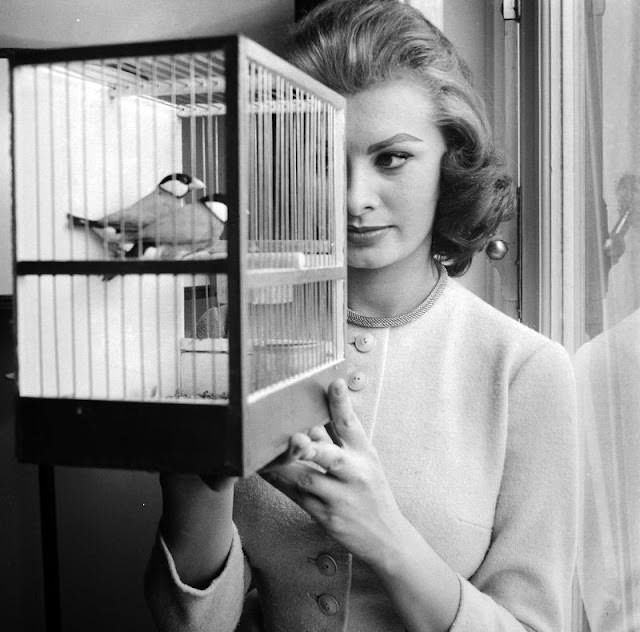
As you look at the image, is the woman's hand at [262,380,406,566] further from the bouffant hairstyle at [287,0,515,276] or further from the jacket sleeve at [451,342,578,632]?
the bouffant hairstyle at [287,0,515,276]

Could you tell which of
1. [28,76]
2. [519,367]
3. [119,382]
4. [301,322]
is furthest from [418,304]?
[28,76]

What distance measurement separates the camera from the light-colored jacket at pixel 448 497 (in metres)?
0.90

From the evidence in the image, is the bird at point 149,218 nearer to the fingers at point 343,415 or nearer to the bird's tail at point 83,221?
the bird's tail at point 83,221

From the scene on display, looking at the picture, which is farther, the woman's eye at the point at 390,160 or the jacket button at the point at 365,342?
the jacket button at the point at 365,342

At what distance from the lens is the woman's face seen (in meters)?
0.84

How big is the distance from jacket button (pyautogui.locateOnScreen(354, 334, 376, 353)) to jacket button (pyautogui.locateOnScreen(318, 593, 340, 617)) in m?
0.27

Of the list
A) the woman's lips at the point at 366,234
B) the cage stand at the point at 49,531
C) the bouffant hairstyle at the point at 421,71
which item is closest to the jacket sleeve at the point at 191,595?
the woman's lips at the point at 366,234

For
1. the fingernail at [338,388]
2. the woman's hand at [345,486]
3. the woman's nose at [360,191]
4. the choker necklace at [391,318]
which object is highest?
the woman's nose at [360,191]

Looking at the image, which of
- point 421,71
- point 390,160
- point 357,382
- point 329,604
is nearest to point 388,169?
point 390,160

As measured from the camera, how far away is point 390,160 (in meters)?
0.86

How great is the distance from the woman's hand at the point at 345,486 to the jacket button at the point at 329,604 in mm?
170

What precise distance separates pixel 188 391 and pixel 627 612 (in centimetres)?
59

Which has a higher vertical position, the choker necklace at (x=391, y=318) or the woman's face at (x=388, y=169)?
the woman's face at (x=388, y=169)

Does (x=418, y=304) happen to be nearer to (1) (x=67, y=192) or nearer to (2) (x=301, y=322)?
(2) (x=301, y=322)
